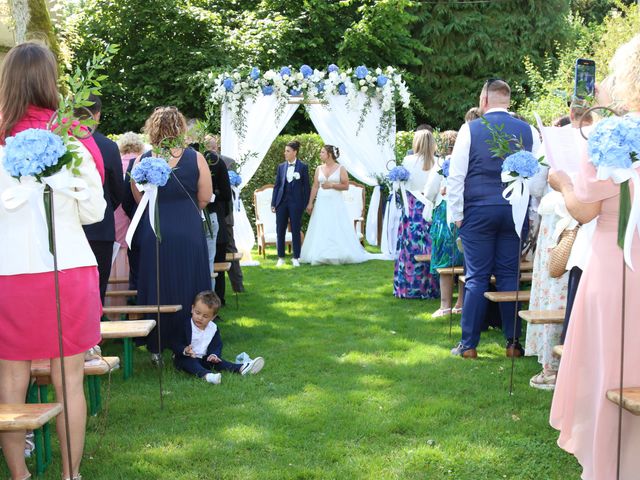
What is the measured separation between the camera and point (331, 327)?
25.7 feet

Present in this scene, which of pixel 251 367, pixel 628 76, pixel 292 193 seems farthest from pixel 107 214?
pixel 292 193

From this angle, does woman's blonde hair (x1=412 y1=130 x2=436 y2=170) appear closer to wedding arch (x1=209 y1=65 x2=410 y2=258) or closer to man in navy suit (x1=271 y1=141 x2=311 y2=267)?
man in navy suit (x1=271 y1=141 x2=311 y2=267)

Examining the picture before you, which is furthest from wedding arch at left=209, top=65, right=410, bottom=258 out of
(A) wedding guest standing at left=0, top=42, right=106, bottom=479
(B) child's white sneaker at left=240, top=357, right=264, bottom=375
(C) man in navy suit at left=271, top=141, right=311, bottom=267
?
(A) wedding guest standing at left=0, top=42, right=106, bottom=479

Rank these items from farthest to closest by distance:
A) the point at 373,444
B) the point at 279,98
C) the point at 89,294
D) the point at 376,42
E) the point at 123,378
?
the point at 376,42 → the point at 279,98 → the point at 123,378 → the point at 373,444 → the point at 89,294

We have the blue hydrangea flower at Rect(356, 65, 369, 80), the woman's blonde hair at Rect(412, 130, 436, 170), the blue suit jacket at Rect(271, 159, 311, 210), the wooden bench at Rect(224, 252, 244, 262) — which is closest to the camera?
the woman's blonde hair at Rect(412, 130, 436, 170)

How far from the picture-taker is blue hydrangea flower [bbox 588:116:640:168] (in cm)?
278

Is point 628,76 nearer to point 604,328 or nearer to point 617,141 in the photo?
point 617,141

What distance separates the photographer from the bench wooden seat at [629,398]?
9.48 feet

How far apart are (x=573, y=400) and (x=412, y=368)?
2.73 m

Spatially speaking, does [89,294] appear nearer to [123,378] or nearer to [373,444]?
[373,444]

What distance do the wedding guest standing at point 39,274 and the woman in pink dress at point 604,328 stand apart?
2140 millimetres

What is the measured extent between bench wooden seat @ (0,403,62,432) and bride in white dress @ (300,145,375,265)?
8926 mm

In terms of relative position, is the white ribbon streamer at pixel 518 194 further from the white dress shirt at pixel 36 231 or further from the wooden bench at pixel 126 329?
the white dress shirt at pixel 36 231

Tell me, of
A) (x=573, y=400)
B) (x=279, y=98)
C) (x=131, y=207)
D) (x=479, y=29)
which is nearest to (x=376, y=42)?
(x=479, y=29)
